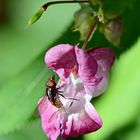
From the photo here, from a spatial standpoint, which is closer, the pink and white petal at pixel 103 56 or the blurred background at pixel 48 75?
the pink and white petal at pixel 103 56

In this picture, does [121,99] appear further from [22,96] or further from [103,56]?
[103,56]

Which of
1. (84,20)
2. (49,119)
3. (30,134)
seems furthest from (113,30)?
(30,134)

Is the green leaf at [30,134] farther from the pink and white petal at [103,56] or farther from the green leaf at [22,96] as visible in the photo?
the pink and white petal at [103,56]

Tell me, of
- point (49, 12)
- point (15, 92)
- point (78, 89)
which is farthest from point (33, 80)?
point (49, 12)

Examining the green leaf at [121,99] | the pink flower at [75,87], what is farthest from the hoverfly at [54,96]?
the green leaf at [121,99]

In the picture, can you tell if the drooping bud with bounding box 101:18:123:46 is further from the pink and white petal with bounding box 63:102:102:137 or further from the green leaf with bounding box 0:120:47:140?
the green leaf with bounding box 0:120:47:140
